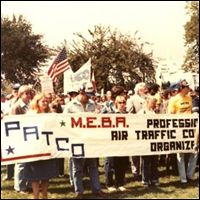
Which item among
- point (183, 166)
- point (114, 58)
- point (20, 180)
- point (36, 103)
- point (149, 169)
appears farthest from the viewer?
point (114, 58)

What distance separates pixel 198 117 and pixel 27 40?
47.6 metres

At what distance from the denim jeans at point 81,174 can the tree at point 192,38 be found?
3938 centimetres

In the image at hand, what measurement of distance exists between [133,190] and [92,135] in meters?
1.37

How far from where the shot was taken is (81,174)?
33.2 ft

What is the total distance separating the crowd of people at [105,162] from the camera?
9469mm

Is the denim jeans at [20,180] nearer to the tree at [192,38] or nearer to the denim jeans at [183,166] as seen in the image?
the denim jeans at [183,166]

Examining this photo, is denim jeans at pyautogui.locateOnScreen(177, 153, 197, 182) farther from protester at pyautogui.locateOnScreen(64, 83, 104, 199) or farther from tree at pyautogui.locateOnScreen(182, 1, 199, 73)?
tree at pyautogui.locateOnScreen(182, 1, 199, 73)

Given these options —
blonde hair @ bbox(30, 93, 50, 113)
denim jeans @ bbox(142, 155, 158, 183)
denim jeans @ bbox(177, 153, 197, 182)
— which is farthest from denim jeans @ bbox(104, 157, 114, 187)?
blonde hair @ bbox(30, 93, 50, 113)

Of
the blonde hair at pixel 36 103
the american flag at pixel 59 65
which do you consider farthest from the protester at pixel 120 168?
the american flag at pixel 59 65

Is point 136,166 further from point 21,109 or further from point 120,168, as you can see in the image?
point 21,109

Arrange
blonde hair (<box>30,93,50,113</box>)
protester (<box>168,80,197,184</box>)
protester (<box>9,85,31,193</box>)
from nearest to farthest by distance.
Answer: blonde hair (<box>30,93,50,113</box>) → protester (<box>9,85,31,193</box>) → protester (<box>168,80,197,184</box>)

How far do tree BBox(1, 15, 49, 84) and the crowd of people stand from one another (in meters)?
42.1

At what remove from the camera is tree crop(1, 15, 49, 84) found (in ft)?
179

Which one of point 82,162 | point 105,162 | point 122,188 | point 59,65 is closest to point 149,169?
point 122,188
